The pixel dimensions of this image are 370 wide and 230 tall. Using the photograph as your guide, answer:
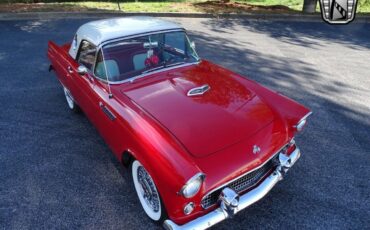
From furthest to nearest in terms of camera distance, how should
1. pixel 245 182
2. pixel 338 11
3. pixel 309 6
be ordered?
pixel 309 6
pixel 338 11
pixel 245 182

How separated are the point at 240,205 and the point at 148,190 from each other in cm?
92

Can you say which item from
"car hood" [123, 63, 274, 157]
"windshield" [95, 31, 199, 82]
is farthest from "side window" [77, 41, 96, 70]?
"car hood" [123, 63, 274, 157]

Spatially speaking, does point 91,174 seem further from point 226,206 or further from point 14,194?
point 226,206

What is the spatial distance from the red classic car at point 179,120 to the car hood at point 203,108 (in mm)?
10

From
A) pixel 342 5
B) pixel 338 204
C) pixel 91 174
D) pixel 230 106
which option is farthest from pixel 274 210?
pixel 342 5

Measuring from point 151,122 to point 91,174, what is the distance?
132cm

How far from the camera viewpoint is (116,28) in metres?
4.21

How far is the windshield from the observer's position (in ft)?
12.6

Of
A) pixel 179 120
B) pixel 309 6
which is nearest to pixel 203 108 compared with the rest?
pixel 179 120

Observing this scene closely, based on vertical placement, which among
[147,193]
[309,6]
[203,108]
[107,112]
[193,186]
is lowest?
[147,193]

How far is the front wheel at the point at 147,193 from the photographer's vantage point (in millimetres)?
3047

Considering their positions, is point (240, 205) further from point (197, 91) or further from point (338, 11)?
point (338, 11)

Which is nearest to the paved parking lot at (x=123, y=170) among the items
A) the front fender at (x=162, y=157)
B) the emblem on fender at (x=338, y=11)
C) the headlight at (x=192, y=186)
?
the front fender at (x=162, y=157)

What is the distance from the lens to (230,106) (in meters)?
3.38
